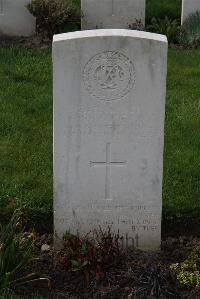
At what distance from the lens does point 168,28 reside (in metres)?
10.7

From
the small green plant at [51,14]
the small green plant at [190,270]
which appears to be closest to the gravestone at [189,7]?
the small green plant at [51,14]

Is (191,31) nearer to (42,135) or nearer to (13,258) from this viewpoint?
(42,135)

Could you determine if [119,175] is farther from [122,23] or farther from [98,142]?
[122,23]

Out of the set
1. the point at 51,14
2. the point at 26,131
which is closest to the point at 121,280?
the point at 26,131

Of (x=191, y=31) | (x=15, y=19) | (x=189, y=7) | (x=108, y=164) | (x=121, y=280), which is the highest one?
(x=189, y=7)

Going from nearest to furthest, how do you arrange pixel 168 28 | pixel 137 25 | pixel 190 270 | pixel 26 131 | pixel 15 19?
pixel 190 270, pixel 26 131, pixel 168 28, pixel 15 19, pixel 137 25

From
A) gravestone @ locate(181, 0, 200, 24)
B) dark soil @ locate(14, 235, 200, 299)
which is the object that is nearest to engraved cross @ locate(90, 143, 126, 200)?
dark soil @ locate(14, 235, 200, 299)

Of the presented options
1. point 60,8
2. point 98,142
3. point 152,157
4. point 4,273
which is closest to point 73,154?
point 98,142

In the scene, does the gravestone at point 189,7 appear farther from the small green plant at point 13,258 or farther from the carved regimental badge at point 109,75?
the small green plant at point 13,258

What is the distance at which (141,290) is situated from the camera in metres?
5.06

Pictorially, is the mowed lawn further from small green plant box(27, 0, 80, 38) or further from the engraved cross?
the engraved cross

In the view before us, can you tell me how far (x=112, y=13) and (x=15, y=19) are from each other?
1.37 metres

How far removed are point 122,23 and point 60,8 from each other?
1042mm

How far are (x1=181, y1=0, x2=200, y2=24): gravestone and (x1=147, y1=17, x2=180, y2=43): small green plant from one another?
0.60 feet
